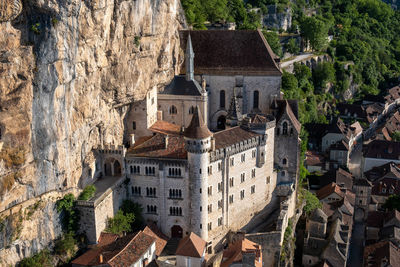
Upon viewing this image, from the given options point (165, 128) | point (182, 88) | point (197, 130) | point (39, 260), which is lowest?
point (39, 260)

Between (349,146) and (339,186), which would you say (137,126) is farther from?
(349,146)

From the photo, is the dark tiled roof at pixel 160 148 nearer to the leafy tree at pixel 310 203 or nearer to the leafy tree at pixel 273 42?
the leafy tree at pixel 310 203

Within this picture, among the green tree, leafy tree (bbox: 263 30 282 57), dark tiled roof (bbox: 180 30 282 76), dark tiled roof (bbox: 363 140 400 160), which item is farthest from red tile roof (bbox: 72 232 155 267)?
the green tree

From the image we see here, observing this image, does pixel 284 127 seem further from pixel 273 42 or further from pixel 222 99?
pixel 273 42

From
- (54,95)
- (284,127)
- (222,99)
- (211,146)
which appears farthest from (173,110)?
(54,95)

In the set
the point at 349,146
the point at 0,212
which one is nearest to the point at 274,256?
the point at 0,212

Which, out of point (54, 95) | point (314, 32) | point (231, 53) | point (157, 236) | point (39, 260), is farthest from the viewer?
point (314, 32)
